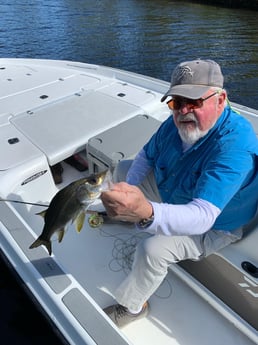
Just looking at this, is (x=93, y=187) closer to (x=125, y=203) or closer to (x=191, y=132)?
(x=125, y=203)

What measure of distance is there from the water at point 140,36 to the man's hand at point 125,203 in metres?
8.23

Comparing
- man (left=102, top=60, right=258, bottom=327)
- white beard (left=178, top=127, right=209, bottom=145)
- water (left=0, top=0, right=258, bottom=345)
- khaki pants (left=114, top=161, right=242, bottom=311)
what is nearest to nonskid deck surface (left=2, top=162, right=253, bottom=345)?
man (left=102, top=60, right=258, bottom=327)

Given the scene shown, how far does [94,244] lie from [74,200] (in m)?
1.35

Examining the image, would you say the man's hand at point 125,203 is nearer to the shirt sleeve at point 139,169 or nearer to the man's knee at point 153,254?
the man's knee at point 153,254

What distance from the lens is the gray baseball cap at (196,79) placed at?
1628 mm

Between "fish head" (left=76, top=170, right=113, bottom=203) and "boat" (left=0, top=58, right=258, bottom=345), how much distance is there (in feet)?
1.50

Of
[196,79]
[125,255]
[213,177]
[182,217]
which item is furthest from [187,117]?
[125,255]

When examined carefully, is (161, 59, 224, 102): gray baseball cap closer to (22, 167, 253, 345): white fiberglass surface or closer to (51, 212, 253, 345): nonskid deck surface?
(22, 167, 253, 345): white fiberglass surface

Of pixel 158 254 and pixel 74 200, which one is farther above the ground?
pixel 74 200

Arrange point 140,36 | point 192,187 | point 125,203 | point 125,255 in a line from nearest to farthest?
point 125,203 → point 192,187 → point 125,255 → point 140,36

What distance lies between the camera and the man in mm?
1457

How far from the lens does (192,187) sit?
5.74ft

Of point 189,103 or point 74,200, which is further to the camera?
point 189,103

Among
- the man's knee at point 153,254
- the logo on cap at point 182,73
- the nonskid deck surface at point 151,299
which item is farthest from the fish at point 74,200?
the nonskid deck surface at point 151,299
